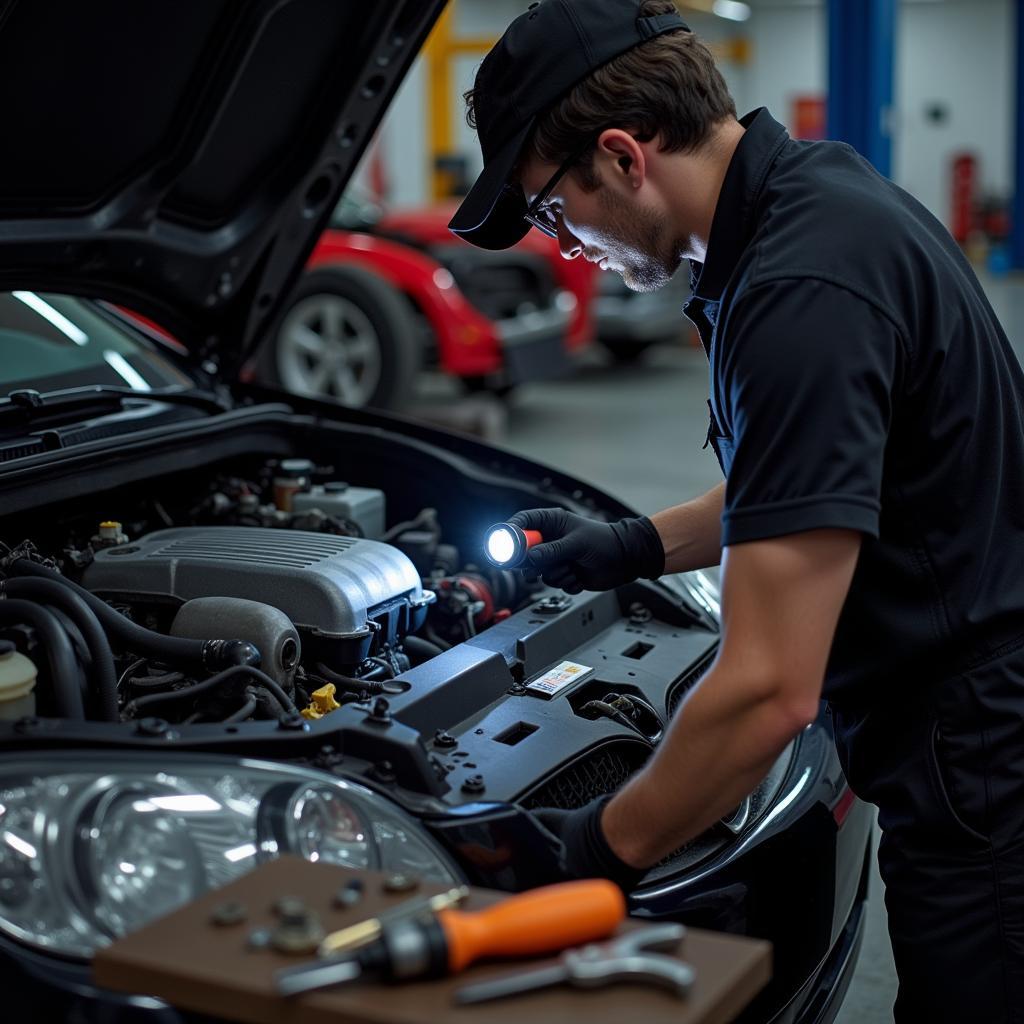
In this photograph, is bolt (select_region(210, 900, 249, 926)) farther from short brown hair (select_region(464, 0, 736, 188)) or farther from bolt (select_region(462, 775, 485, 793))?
short brown hair (select_region(464, 0, 736, 188))

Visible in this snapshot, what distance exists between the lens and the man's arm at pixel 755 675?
128 centimetres

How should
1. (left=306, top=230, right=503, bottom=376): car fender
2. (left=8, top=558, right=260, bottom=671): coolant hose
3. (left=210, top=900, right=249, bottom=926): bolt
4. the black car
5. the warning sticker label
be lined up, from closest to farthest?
(left=210, top=900, right=249, bottom=926): bolt
the black car
(left=8, top=558, right=260, bottom=671): coolant hose
the warning sticker label
(left=306, top=230, right=503, bottom=376): car fender

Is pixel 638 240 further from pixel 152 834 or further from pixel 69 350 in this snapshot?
pixel 69 350

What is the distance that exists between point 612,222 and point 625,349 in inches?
324

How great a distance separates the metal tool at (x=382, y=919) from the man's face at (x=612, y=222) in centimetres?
79

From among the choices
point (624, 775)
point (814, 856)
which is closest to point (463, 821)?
point (624, 775)

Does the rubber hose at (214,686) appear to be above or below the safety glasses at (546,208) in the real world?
below

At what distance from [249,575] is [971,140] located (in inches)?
851

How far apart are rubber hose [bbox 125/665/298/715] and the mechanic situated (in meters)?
0.42

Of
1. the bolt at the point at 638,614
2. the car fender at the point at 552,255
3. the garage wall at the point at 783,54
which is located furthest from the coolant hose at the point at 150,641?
the garage wall at the point at 783,54

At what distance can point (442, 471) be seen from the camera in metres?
2.52

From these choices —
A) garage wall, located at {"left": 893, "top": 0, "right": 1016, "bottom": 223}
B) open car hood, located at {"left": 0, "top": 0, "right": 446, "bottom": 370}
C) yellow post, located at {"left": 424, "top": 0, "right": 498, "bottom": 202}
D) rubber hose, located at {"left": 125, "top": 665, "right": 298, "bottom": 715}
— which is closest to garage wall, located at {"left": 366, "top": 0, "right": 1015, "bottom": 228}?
garage wall, located at {"left": 893, "top": 0, "right": 1016, "bottom": 223}

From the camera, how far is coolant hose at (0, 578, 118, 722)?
1.61 meters

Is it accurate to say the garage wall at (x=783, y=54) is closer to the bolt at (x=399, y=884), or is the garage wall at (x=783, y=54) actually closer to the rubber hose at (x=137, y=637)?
the rubber hose at (x=137, y=637)
